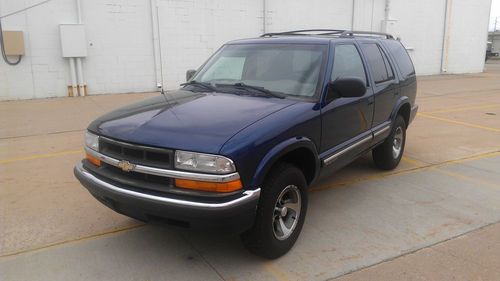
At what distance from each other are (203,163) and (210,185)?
0.52 feet

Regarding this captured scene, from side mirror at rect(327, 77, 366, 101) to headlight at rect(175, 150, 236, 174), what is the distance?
1.51m

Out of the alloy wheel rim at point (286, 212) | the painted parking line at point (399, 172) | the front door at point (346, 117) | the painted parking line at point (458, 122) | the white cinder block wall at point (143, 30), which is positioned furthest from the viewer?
the white cinder block wall at point (143, 30)

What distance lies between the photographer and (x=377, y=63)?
5.50m

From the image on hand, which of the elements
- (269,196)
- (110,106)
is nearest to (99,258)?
(269,196)

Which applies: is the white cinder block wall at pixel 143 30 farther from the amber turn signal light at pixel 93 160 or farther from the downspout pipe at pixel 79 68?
the amber turn signal light at pixel 93 160

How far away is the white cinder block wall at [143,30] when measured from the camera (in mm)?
12133

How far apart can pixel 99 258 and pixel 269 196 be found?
151 centimetres

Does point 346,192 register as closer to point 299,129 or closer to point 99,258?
point 299,129

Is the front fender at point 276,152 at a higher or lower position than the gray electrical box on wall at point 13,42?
lower

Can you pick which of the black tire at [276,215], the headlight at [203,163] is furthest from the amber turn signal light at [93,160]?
the black tire at [276,215]

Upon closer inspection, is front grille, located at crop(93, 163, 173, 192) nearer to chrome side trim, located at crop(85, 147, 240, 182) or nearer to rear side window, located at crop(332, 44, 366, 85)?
chrome side trim, located at crop(85, 147, 240, 182)

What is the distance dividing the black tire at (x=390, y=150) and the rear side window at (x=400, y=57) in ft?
2.28

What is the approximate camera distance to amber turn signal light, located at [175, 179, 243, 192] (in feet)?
9.98

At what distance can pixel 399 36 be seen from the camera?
2078cm
